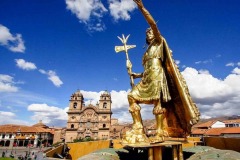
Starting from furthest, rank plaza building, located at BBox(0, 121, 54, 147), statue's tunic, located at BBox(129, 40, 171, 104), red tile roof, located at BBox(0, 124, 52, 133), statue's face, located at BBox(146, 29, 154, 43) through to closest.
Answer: red tile roof, located at BBox(0, 124, 52, 133) < plaza building, located at BBox(0, 121, 54, 147) < statue's face, located at BBox(146, 29, 154, 43) < statue's tunic, located at BBox(129, 40, 171, 104)

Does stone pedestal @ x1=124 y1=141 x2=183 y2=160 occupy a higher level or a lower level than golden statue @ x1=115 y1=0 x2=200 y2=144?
lower

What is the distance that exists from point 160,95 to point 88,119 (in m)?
61.5

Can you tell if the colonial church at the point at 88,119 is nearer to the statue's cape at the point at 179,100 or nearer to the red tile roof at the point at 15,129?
the red tile roof at the point at 15,129

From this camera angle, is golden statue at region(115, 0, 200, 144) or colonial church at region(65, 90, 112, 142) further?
colonial church at region(65, 90, 112, 142)

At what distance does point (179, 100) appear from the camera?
18.3ft

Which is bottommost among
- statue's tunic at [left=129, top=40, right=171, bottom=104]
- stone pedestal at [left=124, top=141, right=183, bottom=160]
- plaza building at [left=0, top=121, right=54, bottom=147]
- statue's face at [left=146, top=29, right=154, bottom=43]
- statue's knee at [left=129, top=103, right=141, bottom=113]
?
plaza building at [left=0, top=121, right=54, bottom=147]

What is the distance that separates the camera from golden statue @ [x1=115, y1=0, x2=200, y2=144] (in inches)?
201

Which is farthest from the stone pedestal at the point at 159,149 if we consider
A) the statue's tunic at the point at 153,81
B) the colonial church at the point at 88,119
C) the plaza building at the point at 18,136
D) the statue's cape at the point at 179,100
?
the colonial church at the point at 88,119

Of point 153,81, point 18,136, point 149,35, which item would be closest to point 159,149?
point 153,81

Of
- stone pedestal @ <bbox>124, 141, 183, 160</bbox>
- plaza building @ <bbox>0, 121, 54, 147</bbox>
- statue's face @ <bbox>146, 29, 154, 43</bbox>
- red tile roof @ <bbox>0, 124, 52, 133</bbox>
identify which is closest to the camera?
stone pedestal @ <bbox>124, 141, 183, 160</bbox>

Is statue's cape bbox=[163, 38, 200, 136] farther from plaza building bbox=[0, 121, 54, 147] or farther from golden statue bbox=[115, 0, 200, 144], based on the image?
plaza building bbox=[0, 121, 54, 147]

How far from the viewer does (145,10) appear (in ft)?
17.4

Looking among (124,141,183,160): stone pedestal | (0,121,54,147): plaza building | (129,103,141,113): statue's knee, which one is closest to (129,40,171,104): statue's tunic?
(129,103,141,113): statue's knee

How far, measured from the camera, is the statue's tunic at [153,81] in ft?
17.7
